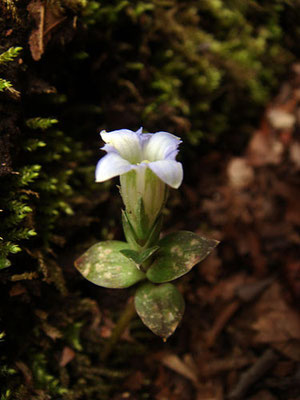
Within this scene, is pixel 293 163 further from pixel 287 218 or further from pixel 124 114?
pixel 124 114

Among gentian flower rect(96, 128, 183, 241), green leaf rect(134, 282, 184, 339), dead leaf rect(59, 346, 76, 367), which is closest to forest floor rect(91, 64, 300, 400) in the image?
dead leaf rect(59, 346, 76, 367)

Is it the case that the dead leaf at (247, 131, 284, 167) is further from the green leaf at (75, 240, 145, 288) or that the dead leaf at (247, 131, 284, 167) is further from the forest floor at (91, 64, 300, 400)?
the green leaf at (75, 240, 145, 288)

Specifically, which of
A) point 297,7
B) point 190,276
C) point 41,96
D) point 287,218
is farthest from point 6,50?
point 297,7

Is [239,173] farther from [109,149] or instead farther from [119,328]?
[109,149]

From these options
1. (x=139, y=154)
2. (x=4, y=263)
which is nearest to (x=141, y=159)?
(x=139, y=154)

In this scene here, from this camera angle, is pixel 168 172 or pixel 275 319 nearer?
pixel 168 172
